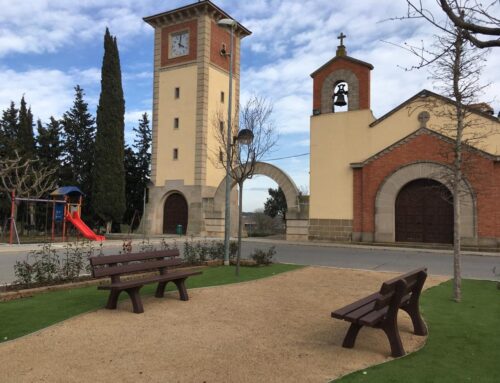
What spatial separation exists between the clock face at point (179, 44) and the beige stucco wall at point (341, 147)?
473 inches

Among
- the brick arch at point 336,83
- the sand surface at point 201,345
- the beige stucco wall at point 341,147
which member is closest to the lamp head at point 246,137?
the sand surface at point 201,345

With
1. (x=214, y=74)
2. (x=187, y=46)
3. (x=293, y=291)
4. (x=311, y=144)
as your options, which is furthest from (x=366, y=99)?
(x=293, y=291)

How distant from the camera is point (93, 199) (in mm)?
30125

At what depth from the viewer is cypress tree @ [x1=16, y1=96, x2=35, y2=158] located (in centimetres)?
3123

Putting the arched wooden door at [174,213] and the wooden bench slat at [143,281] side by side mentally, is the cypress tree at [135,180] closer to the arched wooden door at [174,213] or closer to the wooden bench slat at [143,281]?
the arched wooden door at [174,213]

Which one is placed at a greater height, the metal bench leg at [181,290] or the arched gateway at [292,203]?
the arched gateway at [292,203]

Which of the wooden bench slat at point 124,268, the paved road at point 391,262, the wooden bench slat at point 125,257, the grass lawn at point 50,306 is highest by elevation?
the wooden bench slat at point 125,257

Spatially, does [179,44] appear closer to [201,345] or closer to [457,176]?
[457,176]

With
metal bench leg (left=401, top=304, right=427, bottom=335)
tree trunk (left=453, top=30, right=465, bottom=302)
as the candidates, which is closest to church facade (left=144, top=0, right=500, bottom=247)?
tree trunk (left=453, top=30, right=465, bottom=302)

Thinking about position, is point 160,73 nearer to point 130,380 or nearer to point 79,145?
point 79,145

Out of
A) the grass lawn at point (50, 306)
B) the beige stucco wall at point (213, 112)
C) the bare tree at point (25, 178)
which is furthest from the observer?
the beige stucco wall at point (213, 112)

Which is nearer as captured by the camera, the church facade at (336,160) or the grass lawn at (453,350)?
the grass lawn at (453,350)

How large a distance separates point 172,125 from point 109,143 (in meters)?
4.34

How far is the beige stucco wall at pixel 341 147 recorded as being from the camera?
878 inches
